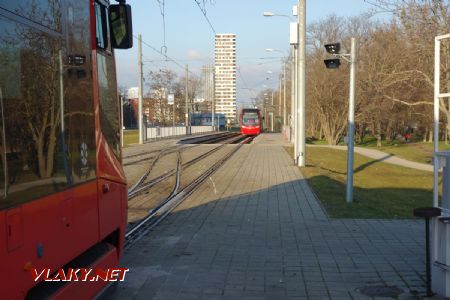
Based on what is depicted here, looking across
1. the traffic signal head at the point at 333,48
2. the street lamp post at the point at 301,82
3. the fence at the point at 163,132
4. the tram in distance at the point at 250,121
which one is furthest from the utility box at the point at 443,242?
the tram in distance at the point at 250,121

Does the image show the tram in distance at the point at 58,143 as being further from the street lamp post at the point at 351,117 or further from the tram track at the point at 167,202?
the street lamp post at the point at 351,117

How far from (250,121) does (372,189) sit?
156 feet

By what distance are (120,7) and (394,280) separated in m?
3.96

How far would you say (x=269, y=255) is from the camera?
276 inches

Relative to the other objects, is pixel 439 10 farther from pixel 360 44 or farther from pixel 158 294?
pixel 360 44

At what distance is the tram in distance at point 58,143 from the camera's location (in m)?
2.77

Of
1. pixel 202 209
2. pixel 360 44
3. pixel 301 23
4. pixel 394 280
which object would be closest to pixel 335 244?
pixel 394 280

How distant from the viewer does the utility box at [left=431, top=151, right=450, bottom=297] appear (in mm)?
5215

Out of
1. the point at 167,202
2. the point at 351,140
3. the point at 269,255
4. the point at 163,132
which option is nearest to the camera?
the point at 269,255

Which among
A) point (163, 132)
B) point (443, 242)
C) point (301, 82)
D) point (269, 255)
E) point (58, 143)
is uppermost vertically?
point (301, 82)

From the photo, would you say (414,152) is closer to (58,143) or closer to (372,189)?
(372,189)

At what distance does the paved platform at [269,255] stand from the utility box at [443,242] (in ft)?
0.85

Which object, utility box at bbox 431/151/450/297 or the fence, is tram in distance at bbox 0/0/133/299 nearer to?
utility box at bbox 431/151/450/297

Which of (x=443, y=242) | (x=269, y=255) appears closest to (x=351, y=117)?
(x=269, y=255)
